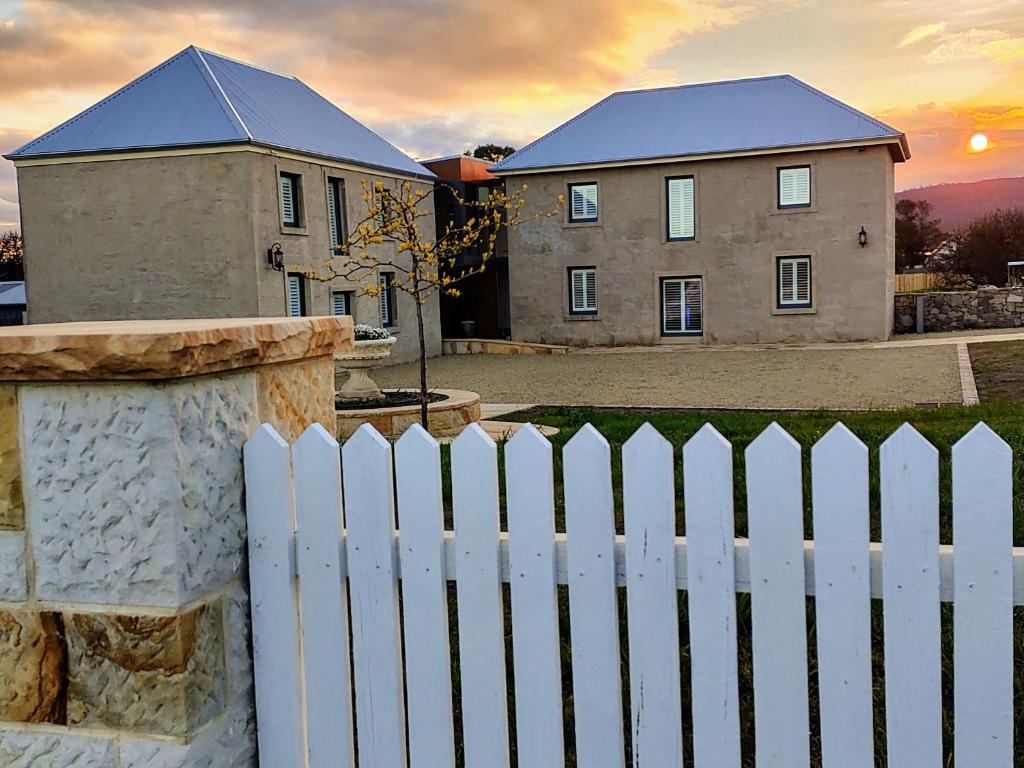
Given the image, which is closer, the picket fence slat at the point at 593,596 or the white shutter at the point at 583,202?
the picket fence slat at the point at 593,596

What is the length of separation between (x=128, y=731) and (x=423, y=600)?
0.77 meters

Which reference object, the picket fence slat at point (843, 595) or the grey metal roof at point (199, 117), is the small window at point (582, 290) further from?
the picket fence slat at point (843, 595)

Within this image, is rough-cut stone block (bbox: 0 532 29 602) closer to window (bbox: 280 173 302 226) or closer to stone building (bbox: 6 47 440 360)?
stone building (bbox: 6 47 440 360)

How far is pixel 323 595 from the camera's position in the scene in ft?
7.95

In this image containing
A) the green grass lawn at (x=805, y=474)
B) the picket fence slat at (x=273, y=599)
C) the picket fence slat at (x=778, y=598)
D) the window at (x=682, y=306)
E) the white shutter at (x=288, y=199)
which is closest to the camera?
the picket fence slat at (x=778, y=598)

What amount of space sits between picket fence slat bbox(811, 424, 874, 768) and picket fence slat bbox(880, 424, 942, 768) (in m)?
0.05

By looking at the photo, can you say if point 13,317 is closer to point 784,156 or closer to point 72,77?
point 72,77

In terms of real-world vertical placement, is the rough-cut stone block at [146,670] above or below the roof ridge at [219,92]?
below

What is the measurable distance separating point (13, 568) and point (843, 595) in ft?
6.36

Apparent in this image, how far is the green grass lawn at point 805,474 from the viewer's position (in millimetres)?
3197

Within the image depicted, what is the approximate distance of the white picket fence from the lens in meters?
2.06

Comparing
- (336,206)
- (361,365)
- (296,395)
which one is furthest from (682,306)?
(296,395)

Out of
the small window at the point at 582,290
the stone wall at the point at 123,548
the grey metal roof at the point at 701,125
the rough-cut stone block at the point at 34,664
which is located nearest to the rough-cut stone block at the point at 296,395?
the stone wall at the point at 123,548

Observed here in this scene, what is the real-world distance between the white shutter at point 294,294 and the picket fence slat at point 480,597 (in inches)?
791
